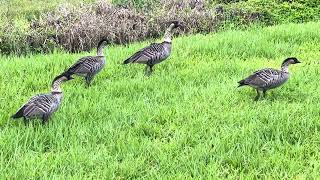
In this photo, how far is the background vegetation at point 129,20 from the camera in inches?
442

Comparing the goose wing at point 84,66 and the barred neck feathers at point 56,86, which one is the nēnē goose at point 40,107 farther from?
the goose wing at point 84,66

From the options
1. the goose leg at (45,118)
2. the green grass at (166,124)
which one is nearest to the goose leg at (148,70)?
the green grass at (166,124)

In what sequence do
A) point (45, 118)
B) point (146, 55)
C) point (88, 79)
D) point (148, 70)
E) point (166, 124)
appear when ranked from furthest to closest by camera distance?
point (148, 70) < point (146, 55) < point (88, 79) < point (166, 124) < point (45, 118)

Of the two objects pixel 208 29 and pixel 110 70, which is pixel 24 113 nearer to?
pixel 110 70

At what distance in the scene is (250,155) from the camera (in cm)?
537

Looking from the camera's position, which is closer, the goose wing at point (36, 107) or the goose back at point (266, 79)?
the goose wing at point (36, 107)

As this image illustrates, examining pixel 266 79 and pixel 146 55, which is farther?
pixel 146 55

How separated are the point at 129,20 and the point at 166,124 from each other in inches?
251

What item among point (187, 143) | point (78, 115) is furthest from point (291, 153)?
point (78, 115)

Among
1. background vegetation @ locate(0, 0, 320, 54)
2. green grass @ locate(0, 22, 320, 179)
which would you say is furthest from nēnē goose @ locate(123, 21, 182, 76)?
background vegetation @ locate(0, 0, 320, 54)

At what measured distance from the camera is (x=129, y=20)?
40.0 feet

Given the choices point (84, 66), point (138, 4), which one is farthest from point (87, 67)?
point (138, 4)

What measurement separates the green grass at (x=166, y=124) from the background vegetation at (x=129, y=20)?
219cm

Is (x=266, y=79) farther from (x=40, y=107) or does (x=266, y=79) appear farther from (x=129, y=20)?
(x=129, y=20)
